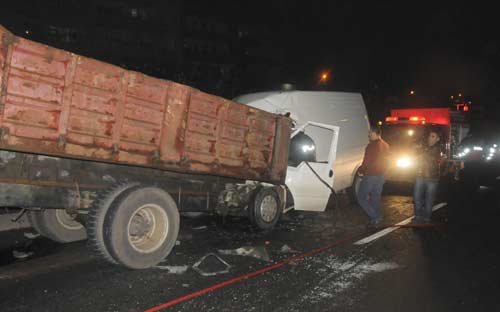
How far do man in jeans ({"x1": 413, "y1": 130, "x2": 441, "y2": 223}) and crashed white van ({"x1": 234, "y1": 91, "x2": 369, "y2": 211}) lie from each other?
1.53 meters

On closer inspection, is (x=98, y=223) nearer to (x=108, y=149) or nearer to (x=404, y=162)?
(x=108, y=149)

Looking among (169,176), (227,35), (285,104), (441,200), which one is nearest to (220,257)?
(169,176)

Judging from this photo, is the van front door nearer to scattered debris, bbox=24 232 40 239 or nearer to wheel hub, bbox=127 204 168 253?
wheel hub, bbox=127 204 168 253

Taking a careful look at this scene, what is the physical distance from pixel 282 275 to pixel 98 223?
2.19 metres

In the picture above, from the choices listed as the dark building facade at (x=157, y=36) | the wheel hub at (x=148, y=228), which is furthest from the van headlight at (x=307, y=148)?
the dark building facade at (x=157, y=36)

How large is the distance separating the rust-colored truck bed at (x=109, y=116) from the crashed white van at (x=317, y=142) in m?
1.71

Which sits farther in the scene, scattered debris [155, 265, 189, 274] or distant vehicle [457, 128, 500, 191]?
distant vehicle [457, 128, 500, 191]

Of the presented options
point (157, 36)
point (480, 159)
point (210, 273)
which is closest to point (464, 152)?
point (480, 159)

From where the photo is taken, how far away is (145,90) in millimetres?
4855

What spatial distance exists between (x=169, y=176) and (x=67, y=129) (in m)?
1.66

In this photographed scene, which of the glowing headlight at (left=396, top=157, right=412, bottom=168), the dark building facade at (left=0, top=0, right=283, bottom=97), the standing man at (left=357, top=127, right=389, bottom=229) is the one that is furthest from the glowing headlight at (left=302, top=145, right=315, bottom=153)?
the dark building facade at (left=0, top=0, right=283, bottom=97)

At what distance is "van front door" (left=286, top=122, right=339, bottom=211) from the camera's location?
771 centimetres

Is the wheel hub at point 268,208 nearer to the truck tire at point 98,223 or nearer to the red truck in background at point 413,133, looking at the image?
the truck tire at point 98,223

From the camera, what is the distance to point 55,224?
5820mm
